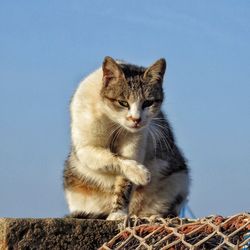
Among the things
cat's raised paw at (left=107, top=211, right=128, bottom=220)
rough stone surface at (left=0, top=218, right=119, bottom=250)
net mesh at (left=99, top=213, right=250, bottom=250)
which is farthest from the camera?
cat's raised paw at (left=107, top=211, right=128, bottom=220)

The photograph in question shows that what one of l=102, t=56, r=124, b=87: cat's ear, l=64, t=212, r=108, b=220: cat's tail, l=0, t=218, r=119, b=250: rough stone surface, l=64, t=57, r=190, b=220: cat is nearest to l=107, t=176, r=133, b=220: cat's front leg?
l=64, t=57, r=190, b=220: cat

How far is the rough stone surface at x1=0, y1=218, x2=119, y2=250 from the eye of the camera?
4023 mm

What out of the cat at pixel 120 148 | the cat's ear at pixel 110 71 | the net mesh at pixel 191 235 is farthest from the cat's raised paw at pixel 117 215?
the net mesh at pixel 191 235

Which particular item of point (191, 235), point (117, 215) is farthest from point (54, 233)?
point (117, 215)

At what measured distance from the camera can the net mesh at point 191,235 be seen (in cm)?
336

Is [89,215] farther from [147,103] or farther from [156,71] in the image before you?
[156,71]

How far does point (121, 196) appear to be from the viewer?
549 centimetres

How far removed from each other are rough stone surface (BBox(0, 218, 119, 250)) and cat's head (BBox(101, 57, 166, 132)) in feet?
4.13

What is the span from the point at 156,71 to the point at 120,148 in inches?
29.3

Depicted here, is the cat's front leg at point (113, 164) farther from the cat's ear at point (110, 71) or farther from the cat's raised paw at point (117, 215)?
the cat's ear at point (110, 71)

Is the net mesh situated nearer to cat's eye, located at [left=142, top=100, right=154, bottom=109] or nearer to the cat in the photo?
the cat

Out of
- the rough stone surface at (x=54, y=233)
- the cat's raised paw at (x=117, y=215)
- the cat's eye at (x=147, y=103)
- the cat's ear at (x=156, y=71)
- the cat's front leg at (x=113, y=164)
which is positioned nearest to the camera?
the rough stone surface at (x=54, y=233)

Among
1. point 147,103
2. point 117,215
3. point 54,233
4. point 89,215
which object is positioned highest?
point 147,103

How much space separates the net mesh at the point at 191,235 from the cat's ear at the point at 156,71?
6.94 feet
